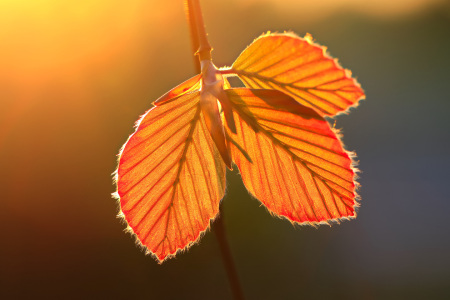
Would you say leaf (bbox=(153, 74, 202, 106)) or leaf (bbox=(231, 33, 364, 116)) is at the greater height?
leaf (bbox=(153, 74, 202, 106))

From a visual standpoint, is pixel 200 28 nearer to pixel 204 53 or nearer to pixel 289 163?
pixel 204 53

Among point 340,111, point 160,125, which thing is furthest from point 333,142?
point 160,125

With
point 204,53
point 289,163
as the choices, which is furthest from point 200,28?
point 289,163

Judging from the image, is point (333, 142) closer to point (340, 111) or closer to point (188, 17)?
point (340, 111)

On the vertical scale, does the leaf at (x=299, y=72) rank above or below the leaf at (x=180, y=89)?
below
